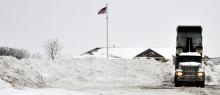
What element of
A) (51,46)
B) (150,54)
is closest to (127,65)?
(51,46)

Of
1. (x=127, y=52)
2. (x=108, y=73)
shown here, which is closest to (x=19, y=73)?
(x=108, y=73)

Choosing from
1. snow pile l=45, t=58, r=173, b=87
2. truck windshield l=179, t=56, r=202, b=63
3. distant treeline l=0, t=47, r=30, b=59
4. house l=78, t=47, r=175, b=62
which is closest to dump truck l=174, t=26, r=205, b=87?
truck windshield l=179, t=56, r=202, b=63

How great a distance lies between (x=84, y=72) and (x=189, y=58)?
1050 centimetres

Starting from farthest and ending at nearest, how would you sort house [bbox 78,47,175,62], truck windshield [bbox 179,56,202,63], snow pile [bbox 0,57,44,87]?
house [bbox 78,47,175,62] → truck windshield [bbox 179,56,202,63] → snow pile [bbox 0,57,44,87]

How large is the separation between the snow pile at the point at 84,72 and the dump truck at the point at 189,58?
3.69 m

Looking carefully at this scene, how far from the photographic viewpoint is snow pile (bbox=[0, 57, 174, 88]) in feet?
126

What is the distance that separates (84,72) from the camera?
44.9 meters

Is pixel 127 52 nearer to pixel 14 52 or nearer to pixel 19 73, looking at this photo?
pixel 14 52

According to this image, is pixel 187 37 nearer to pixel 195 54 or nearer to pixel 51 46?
pixel 195 54

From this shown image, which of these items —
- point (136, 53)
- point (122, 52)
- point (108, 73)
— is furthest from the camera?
point (136, 53)

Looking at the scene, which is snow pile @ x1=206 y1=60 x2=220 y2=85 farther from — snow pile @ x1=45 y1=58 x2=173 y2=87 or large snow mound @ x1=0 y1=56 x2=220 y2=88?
snow pile @ x1=45 y1=58 x2=173 y2=87

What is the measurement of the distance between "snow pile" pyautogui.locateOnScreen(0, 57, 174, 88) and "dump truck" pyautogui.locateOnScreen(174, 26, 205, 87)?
3.69 metres

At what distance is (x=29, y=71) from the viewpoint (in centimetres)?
3950

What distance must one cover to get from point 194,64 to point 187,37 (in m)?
4.76
